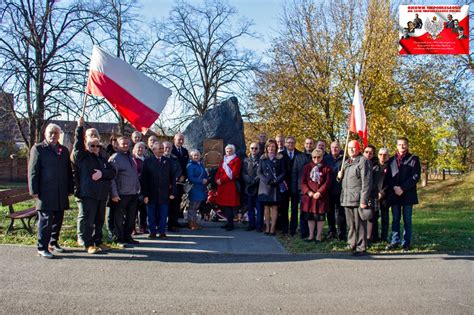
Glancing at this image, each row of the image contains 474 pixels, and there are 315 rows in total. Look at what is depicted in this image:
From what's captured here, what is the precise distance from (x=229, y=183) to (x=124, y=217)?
244 cm

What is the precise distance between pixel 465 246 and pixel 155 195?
5.74 metres

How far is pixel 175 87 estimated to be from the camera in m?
31.6

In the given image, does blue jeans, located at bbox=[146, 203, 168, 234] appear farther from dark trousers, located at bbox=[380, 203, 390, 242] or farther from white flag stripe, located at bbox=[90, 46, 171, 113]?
dark trousers, located at bbox=[380, 203, 390, 242]

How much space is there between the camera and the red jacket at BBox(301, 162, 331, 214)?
7.46 m

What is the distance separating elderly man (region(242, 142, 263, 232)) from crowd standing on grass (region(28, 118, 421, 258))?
0.02 metres

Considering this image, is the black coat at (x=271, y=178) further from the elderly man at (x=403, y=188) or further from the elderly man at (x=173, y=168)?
the elderly man at (x=403, y=188)

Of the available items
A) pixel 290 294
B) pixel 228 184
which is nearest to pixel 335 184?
pixel 228 184

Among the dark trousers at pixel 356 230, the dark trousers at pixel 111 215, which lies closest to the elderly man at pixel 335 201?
the dark trousers at pixel 356 230

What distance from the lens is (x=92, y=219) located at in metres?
6.46

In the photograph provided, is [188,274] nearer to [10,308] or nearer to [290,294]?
[290,294]

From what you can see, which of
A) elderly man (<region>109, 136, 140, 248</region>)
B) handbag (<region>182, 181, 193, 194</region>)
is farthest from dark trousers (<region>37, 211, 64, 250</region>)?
handbag (<region>182, 181, 193, 194</region>)

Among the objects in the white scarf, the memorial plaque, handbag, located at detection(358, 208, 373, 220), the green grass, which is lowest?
the green grass

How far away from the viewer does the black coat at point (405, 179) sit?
7059 mm

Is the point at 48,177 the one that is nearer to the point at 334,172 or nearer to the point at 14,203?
the point at 14,203
